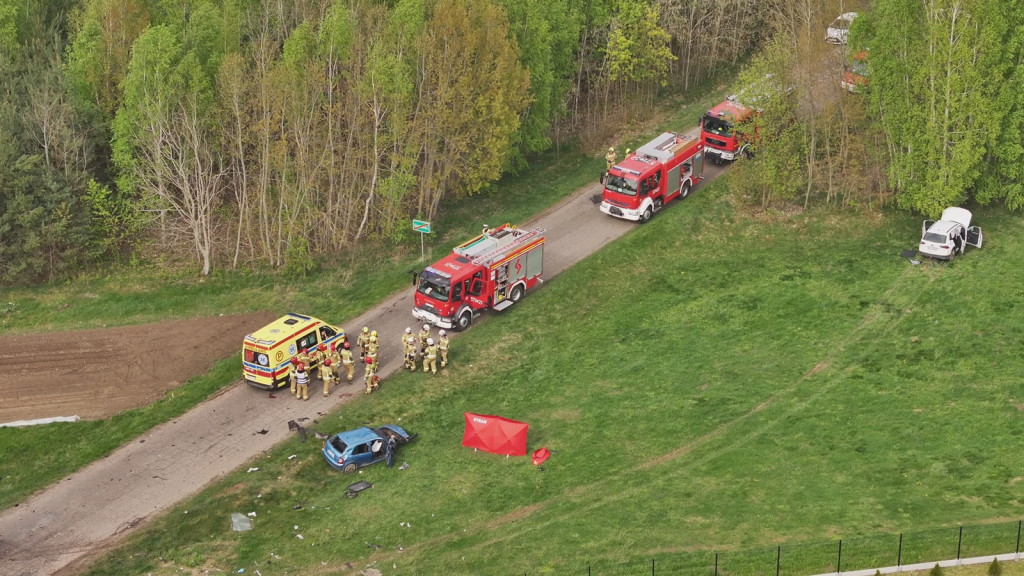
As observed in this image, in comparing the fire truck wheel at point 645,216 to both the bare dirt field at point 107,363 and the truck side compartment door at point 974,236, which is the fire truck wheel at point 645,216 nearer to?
the truck side compartment door at point 974,236

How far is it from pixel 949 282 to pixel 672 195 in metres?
13.2

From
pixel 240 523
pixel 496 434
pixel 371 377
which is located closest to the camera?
pixel 240 523

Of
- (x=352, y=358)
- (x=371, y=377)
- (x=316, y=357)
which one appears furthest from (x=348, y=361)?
(x=316, y=357)

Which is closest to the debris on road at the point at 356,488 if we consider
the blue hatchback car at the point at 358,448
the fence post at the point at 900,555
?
the blue hatchback car at the point at 358,448

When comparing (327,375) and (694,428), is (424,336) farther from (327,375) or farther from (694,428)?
(694,428)

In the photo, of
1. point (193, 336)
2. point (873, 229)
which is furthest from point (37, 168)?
point (873, 229)

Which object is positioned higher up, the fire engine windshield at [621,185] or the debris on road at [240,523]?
the fire engine windshield at [621,185]

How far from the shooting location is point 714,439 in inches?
1623

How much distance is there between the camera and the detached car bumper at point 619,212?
2186 inches

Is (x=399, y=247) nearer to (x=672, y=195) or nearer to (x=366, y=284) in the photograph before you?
(x=366, y=284)

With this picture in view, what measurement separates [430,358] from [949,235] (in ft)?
73.0

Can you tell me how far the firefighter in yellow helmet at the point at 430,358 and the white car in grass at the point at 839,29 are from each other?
81.5ft

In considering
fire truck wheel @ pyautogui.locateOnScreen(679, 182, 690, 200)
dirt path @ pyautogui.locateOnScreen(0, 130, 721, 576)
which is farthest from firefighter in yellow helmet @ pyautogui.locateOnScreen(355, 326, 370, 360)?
fire truck wheel @ pyautogui.locateOnScreen(679, 182, 690, 200)

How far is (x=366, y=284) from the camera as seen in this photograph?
171ft
